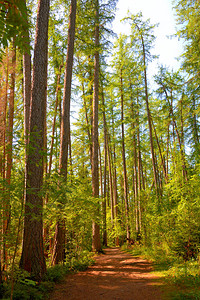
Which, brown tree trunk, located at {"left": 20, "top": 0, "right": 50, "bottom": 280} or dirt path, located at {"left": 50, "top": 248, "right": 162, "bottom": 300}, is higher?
brown tree trunk, located at {"left": 20, "top": 0, "right": 50, "bottom": 280}

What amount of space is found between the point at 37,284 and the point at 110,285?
5.89ft

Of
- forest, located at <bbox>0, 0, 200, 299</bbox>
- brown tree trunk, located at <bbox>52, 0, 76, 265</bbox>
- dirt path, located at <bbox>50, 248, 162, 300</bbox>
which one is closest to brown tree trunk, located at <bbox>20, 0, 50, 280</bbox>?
forest, located at <bbox>0, 0, 200, 299</bbox>

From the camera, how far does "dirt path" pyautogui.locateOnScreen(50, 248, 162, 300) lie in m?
4.45

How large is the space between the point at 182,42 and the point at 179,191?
23.0ft

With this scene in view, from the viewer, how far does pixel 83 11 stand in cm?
962

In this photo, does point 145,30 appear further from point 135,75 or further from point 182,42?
point 182,42

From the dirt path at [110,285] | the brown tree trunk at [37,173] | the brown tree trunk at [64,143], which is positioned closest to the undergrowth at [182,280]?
the dirt path at [110,285]

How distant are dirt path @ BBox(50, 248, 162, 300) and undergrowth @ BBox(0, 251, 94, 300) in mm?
192

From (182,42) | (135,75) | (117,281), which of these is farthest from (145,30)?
(117,281)

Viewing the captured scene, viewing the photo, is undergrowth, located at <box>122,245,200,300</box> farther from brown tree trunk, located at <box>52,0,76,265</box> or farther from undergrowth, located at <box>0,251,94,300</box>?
brown tree trunk, located at <box>52,0,76,265</box>

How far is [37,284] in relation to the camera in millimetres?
4660

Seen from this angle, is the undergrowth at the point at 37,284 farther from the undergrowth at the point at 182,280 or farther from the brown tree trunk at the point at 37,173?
the undergrowth at the point at 182,280

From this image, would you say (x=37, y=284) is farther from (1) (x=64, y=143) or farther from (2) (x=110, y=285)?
(1) (x=64, y=143)

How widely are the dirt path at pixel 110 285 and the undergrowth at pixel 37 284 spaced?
19 centimetres
